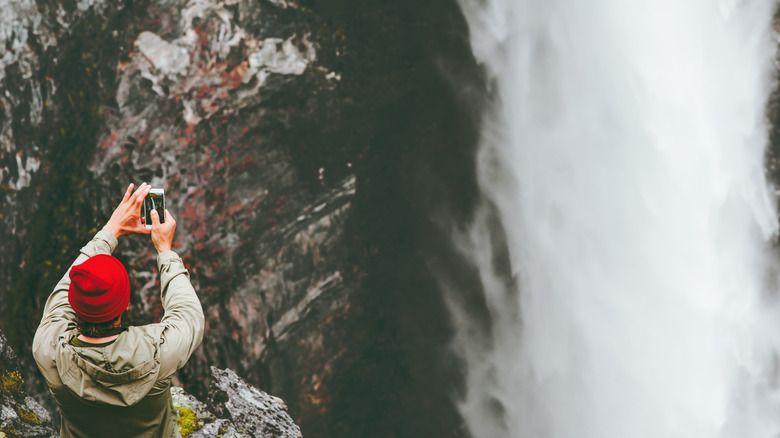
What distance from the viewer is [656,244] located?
20.1 ft

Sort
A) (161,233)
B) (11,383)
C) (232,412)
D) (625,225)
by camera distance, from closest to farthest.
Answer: (161,233)
(11,383)
(232,412)
(625,225)

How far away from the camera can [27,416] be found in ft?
12.7

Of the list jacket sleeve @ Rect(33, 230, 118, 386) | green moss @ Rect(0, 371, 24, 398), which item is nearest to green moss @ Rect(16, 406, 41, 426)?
green moss @ Rect(0, 371, 24, 398)

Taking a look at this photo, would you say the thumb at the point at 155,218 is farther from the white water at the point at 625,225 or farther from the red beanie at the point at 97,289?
the white water at the point at 625,225

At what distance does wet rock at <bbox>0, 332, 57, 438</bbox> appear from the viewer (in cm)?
369

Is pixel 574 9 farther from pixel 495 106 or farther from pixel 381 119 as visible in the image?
pixel 381 119

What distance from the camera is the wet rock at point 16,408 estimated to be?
3.69 meters

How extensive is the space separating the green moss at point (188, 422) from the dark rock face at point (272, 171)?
0.25m

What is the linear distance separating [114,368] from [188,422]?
103 inches

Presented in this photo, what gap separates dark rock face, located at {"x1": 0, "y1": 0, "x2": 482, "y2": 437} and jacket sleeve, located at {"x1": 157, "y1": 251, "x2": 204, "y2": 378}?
2.45 meters

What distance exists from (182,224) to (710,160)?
5181 mm

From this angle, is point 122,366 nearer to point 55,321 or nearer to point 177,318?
point 177,318

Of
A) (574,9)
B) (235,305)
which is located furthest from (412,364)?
(574,9)

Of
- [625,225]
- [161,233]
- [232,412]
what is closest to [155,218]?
[161,233]
